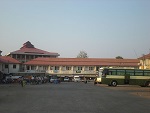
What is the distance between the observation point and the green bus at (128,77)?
43.8m

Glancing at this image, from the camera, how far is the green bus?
43.8 meters

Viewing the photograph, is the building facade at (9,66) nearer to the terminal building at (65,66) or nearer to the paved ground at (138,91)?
the terminal building at (65,66)

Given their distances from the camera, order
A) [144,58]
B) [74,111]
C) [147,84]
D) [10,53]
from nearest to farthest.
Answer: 1. [74,111]
2. [147,84]
3. [144,58]
4. [10,53]

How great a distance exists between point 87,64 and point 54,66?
29.2 feet

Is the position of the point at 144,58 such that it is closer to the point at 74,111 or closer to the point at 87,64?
the point at 87,64

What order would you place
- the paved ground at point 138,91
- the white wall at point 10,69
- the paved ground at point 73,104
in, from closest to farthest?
1. the paved ground at point 73,104
2. the paved ground at point 138,91
3. the white wall at point 10,69

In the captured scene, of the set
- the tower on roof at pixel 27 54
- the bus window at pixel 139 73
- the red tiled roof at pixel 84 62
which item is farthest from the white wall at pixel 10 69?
the bus window at pixel 139 73

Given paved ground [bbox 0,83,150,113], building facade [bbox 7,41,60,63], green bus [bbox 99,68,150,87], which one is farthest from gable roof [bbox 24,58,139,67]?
paved ground [bbox 0,83,150,113]

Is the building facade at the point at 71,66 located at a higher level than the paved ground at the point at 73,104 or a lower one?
higher

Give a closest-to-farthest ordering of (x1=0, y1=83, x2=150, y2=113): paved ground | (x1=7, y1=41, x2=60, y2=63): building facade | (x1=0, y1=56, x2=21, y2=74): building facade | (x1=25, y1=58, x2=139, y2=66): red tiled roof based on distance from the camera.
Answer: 1. (x1=0, y1=83, x2=150, y2=113): paved ground
2. (x1=0, y1=56, x2=21, y2=74): building facade
3. (x1=25, y1=58, x2=139, y2=66): red tiled roof
4. (x1=7, y1=41, x2=60, y2=63): building facade

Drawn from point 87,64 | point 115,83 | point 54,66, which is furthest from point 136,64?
point 115,83

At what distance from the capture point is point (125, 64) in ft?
275

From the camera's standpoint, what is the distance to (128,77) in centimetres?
4388

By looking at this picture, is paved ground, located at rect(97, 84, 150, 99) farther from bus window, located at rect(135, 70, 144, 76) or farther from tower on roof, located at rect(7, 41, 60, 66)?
tower on roof, located at rect(7, 41, 60, 66)
